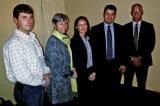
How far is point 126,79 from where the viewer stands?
14.1ft

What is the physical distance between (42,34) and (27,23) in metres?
2.27

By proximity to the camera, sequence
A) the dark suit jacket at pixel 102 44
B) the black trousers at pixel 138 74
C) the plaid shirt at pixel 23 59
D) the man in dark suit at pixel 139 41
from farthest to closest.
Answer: the black trousers at pixel 138 74 < the man in dark suit at pixel 139 41 < the dark suit jacket at pixel 102 44 < the plaid shirt at pixel 23 59

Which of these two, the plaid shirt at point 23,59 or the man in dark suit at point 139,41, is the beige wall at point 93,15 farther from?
the plaid shirt at point 23,59

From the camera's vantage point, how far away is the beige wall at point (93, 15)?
422 cm

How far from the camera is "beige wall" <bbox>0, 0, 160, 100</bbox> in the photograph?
422 centimetres

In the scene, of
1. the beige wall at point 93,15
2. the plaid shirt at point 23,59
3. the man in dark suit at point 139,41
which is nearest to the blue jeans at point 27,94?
the plaid shirt at point 23,59

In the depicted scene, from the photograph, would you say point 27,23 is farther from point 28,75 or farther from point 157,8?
point 157,8

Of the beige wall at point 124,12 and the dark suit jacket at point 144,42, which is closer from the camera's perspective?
the dark suit jacket at point 144,42

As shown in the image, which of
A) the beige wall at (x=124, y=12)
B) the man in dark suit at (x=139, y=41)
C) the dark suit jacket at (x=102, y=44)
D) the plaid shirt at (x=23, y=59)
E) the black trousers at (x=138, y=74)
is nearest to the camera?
the plaid shirt at (x=23, y=59)

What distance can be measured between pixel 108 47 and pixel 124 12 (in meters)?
1.15

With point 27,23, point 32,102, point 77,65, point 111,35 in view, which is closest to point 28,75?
point 32,102

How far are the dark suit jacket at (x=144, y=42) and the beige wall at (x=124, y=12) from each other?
0.58 m

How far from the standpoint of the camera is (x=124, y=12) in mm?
4852

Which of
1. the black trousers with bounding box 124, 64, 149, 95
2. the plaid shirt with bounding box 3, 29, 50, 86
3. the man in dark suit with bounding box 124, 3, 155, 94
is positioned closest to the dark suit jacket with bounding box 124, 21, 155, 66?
the man in dark suit with bounding box 124, 3, 155, 94
